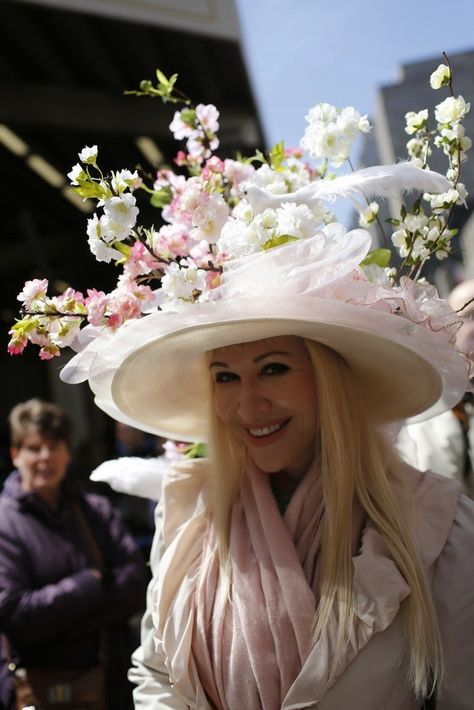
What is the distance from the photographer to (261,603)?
5.34 ft

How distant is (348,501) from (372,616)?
242 mm

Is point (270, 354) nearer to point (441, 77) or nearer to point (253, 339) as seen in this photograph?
point (253, 339)

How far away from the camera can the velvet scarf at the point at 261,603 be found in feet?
5.12

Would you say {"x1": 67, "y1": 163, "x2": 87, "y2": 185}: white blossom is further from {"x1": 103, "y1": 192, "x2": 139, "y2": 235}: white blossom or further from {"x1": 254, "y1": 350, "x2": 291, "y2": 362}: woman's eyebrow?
{"x1": 254, "y1": 350, "x2": 291, "y2": 362}: woman's eyebrow

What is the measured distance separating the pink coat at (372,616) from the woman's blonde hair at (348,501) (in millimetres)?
33

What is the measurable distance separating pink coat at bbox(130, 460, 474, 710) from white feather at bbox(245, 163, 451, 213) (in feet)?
2.07

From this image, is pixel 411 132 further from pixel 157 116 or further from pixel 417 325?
pixel 157 116

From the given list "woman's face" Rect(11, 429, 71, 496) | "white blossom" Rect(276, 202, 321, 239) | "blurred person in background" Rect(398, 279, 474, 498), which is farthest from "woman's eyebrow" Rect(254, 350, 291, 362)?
"woman's face" Rect(11, 429, 71, 496)

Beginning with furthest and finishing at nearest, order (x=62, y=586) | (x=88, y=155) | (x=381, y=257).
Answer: (x=62, y=586) < (x=381, y=257) < (x=88, y=155)

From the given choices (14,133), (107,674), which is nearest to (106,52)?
(14,133)

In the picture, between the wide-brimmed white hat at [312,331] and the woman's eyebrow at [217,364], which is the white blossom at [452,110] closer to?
the wide-brimmed white hat at [312,331]

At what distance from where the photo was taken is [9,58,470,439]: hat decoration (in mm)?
1529

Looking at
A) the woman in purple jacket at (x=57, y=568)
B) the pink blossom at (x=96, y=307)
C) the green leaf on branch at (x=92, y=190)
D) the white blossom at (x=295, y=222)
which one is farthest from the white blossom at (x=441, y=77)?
the woman in purple jacket at (x=57, y=568)

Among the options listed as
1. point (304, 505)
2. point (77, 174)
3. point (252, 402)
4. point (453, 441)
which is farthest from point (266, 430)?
point (453, 441)
